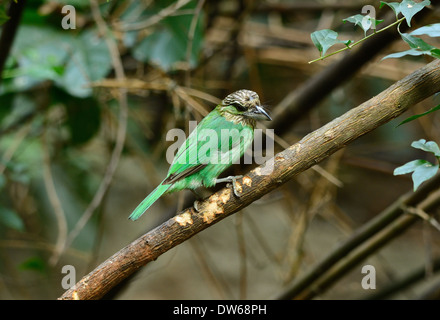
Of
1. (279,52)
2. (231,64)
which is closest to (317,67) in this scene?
(279,52)

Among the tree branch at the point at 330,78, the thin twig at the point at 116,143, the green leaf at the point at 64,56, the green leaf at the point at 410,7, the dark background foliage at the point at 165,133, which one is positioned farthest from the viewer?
the dark background foliage at the point at 165,133

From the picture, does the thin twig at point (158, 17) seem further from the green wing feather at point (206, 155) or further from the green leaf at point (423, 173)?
the green leaf at point (423, 173)

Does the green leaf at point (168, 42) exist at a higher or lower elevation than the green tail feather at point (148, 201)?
higher

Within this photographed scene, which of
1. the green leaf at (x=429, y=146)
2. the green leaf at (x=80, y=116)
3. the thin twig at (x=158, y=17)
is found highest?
the thin twig at (x=158, y=17)

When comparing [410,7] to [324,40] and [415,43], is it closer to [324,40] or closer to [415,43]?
[415,43]

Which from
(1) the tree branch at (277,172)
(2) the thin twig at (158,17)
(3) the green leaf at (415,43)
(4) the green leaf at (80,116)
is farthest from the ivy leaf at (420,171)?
(4) the green leaf at (80,116)

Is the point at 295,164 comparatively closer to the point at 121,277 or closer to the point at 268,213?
the point at 121,277

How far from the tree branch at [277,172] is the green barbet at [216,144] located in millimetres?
121

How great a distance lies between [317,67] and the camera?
3.70m

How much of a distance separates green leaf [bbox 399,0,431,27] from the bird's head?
23.0 inches

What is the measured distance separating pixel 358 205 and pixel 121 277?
3.53 meters

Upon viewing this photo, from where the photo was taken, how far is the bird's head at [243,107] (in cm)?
184

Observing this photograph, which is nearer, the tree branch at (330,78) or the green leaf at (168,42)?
the tree branch at (330,78)

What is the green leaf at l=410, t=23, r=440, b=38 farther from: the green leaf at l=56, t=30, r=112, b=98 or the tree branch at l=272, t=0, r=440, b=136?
the green leaf at l=56, t=30, r=112, b=98
